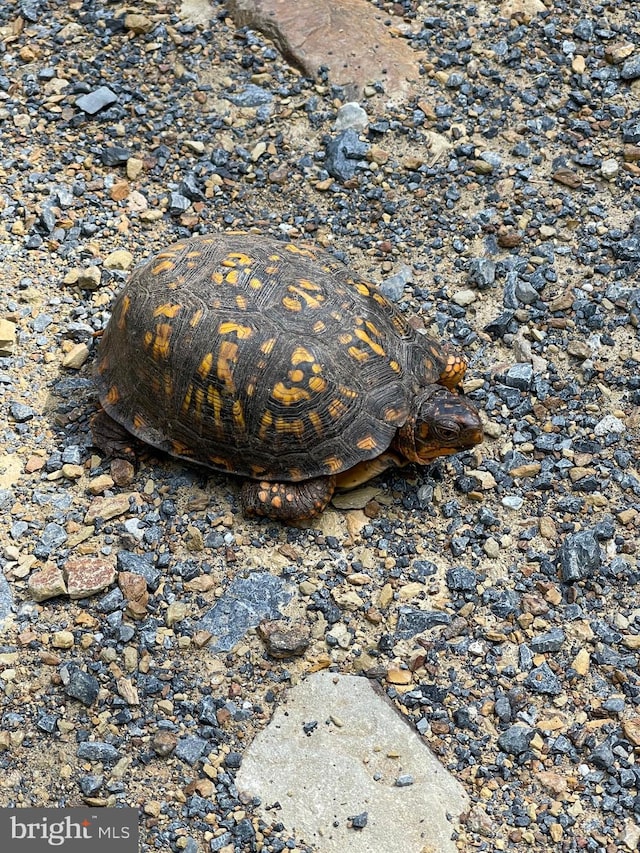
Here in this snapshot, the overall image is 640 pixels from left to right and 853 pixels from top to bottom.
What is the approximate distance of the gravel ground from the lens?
381 centimetres

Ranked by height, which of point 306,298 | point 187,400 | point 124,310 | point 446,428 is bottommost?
point 187,400

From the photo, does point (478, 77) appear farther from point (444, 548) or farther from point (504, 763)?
point (504, 763)

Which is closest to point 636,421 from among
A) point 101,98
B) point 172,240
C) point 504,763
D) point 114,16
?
point 504,763

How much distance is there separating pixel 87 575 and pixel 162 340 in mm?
1124

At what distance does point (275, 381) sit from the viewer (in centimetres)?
429

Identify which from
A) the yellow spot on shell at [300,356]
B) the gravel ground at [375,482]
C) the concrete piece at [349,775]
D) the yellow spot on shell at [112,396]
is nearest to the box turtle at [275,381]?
the yellow spot on shell at [300,356]

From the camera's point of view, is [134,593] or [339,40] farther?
[339,40]

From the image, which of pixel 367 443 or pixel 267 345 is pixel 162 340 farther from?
pixel 367 443

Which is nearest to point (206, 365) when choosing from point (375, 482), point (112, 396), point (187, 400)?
point (187, 400)

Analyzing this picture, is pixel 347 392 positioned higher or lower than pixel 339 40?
lower

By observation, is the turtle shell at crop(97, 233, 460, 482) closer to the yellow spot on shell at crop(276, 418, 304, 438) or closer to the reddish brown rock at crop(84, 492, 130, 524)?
the yellow spot on shell at crop(276, 418, 304, 438)

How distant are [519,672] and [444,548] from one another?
680 millimetres

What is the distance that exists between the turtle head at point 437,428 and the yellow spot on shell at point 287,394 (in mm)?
509

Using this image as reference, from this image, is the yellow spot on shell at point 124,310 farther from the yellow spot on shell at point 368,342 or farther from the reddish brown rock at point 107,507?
the yellow spot on shell at point 368,342
